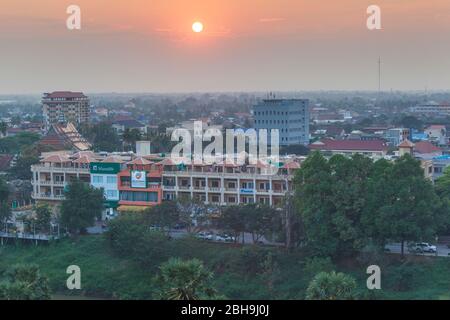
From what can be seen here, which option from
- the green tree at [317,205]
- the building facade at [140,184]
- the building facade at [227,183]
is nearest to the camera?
the green tree at [317,205]

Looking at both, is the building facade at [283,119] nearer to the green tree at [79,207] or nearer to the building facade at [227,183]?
the building facade at [227,183]

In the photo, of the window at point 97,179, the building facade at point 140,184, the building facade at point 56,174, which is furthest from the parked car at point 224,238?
the building facade at point 56,174

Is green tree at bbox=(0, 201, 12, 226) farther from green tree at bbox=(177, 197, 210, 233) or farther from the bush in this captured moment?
the bush

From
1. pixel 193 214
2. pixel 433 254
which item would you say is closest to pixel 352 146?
pixel 193 214

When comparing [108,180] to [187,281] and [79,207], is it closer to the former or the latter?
[79,207]

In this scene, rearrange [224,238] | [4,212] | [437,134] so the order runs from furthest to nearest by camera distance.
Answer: [437,134]
[4,212]
[224,238]
